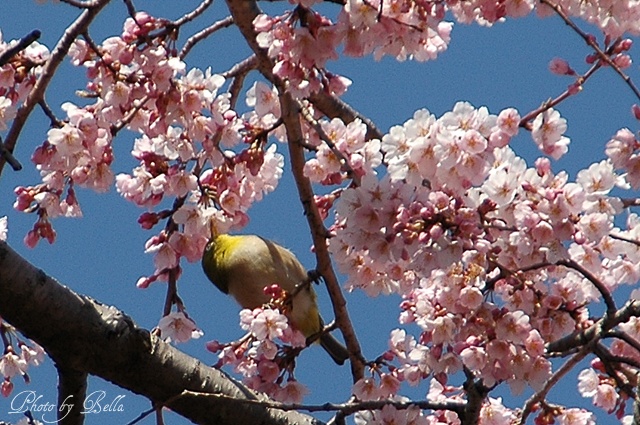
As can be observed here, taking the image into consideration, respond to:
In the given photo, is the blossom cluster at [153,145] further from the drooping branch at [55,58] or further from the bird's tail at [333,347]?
the bird's tail at [333,347]

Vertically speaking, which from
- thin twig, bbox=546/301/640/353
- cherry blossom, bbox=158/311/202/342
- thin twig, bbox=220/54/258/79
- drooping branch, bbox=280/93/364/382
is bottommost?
thin twig, bbox=546/301/640/353

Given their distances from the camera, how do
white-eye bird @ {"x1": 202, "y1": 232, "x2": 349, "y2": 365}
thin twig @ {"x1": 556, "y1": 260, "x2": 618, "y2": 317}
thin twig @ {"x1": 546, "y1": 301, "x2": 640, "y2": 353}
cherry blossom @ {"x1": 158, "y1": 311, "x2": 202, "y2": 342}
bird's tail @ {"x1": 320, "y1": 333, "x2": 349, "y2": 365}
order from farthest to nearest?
white-eye bird @ {"x1": 202, "y1": 232, "x2": 349, "y2": 365} → bird's tail @ {"x1": 320, "y1": 333, "x2": 349, "y2": 365} → cherry blossom @ {"x1": 158, "y1": 311, "x2": 202, "y2": 342} → thin twig @ {"x1": 546, "y1": 301, "x2": 640, "y2": 353} → thin twig @ {"x1": 556, "y1": 260, "x2": 618, "y2": 317}

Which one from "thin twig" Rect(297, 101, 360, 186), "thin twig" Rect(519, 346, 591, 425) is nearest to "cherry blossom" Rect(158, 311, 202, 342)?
"thin twig" Rect(297, 101, 360, 186)

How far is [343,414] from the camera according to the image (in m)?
2.90

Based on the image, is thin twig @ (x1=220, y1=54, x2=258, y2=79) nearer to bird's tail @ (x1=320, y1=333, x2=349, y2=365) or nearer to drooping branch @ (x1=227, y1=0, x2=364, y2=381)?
drooping branch @ (x1=227, y1=0, x2=364, y2=381)

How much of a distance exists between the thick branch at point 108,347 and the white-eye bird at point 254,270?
152cm

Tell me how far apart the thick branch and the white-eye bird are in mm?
1518

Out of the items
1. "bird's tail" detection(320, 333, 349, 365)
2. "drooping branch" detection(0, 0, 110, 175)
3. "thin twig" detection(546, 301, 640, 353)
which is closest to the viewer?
"thin twig" detection(546, 301, 640, 353)

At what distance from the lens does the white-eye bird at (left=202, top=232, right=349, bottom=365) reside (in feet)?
15.7

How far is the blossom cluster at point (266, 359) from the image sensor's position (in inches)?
128

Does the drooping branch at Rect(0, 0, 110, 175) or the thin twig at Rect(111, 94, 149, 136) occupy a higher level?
the thin twig at Rect(111, 94, 149, 136)

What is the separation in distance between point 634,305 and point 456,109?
0.73 m

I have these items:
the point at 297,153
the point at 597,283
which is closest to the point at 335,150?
the point at 297,153

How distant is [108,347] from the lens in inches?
112
